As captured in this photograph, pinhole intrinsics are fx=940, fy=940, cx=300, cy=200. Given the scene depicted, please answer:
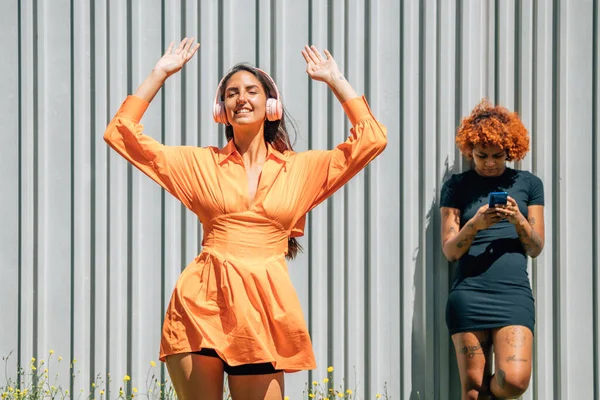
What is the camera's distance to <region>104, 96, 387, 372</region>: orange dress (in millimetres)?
3805

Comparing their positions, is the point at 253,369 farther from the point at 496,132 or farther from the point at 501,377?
the point at 496,132

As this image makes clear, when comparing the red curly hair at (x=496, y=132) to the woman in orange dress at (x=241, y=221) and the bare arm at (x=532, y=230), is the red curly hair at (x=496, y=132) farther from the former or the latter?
the woman in orange dress at (x=241, y=221)

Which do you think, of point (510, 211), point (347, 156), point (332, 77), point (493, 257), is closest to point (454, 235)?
point (493, 257)

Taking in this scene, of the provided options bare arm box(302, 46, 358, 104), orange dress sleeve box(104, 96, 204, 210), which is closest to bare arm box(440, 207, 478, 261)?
bare arm box(302, 46, 358, 104)

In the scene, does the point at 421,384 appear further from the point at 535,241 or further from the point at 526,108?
the point at 526,108

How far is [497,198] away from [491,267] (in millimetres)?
477

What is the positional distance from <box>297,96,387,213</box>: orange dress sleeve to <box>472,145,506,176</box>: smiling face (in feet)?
4.42

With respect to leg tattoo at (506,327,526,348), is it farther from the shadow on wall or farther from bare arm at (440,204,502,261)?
the shadow on wall

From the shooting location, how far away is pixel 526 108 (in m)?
5.66

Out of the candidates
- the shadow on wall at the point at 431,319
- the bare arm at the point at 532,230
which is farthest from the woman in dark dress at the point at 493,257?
the shadow on wall at the point at 431,319

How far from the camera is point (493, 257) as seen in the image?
5148mm

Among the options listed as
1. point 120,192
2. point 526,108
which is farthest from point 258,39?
point 526,108

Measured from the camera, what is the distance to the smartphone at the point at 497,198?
482 cm

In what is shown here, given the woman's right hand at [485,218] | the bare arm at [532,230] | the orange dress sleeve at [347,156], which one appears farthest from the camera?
the bare arm at [532,230]
